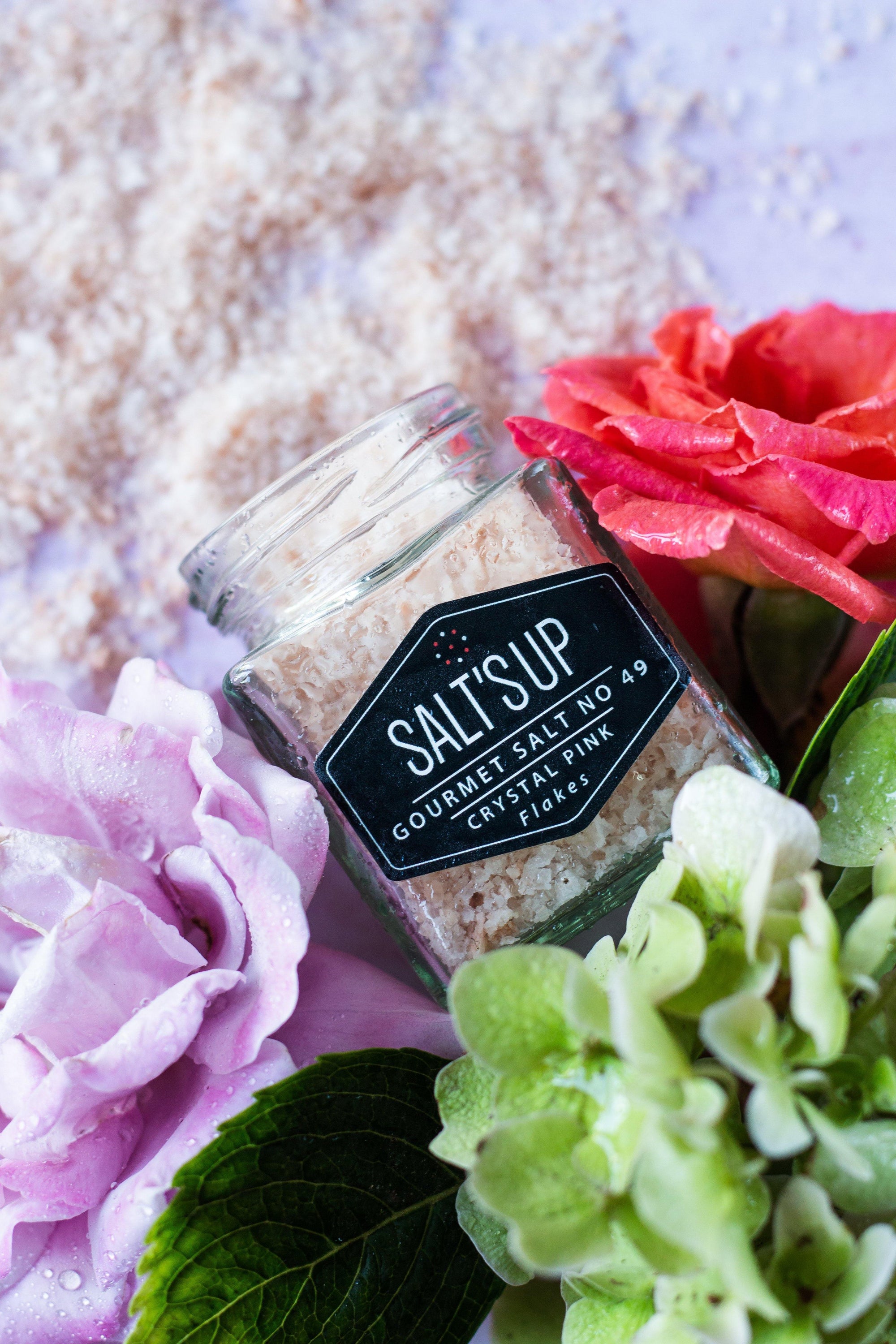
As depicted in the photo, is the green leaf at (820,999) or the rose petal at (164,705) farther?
the rose petal at (164,705)

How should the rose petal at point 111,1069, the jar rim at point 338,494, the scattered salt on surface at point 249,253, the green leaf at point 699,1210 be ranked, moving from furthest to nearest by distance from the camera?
the scattered salt on surface at point 249,253 < the jar rim at point 338,494 < the rose petal at point 111,1069 < the green leaf at point 699,1210

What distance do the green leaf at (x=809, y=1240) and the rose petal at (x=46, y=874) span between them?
0.81 feet

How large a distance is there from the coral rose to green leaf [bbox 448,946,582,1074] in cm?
19

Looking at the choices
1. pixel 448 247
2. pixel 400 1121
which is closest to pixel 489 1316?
pixel 400 1121

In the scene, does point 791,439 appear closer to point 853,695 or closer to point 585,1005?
point 853,695

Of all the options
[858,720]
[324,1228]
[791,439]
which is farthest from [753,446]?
[324,1228]

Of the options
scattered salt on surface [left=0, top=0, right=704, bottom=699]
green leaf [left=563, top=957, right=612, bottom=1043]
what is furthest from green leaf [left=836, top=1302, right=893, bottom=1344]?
scattered salt on surface [left=0, top=0, right=704, bottom=699]

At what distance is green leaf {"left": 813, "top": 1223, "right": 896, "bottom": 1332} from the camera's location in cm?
25

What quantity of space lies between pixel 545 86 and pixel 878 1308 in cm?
63

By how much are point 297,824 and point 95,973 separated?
0.09m

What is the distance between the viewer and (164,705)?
17.2 inches

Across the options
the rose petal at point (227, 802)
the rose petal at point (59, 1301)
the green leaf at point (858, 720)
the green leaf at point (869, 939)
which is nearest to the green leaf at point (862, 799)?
the green leaf at point (858, 720)

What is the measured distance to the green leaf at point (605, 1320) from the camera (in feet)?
1.02

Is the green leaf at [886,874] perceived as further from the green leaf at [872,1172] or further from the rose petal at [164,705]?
the rose petal at [164,705]
